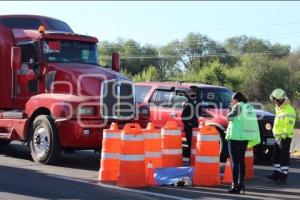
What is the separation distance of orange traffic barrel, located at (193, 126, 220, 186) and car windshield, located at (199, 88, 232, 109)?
4.70m

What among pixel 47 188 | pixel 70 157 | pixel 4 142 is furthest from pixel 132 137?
pixel 4 142

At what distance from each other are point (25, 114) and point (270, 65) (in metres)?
59.6

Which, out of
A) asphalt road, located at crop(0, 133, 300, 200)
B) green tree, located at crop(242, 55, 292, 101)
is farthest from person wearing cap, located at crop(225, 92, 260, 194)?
green tree, located at crop(242, 55, 292, 101)

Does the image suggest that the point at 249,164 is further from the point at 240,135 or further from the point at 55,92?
the point at 55,92

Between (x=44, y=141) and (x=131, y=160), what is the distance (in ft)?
10.8

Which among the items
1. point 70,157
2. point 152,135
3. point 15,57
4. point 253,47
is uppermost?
point 253,47

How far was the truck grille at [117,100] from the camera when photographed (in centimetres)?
1298

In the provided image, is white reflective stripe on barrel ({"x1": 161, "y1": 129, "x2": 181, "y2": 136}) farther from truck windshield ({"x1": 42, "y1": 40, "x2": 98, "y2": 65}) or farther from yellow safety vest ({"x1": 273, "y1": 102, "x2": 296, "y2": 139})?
truck windshield ({"x1": 42, "y1": 40, "x2": 98, "y2": 65})

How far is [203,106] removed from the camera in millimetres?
15414

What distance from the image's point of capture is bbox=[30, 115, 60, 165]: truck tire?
41.5ft

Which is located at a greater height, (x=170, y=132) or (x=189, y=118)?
(x=189, y=118)

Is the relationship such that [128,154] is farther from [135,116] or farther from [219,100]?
[219,100]

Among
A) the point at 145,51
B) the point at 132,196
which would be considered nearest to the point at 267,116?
the point at 132,196

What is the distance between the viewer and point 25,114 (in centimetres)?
1350
